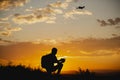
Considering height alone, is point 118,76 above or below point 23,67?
below

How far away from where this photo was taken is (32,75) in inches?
590

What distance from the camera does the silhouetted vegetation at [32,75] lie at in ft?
46.6

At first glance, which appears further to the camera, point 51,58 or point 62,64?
point 62,64

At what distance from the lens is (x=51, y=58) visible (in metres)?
13.6

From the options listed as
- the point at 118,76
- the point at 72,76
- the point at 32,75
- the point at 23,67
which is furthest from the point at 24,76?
the point at 118,76

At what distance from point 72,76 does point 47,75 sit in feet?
7.15

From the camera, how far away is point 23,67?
16312 millimetres

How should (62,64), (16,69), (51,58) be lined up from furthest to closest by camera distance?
(16,69) → (62,64) → (51,58)

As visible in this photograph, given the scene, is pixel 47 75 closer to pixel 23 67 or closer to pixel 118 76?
pixel 23 67

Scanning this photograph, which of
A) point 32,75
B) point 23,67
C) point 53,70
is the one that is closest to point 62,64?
point 53,70

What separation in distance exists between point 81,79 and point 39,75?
2520mm

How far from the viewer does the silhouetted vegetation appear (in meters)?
14.2

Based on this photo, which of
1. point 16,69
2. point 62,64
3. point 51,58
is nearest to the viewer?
point 51,58

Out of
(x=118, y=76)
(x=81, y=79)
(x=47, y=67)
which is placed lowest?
(x=118, y=76)
